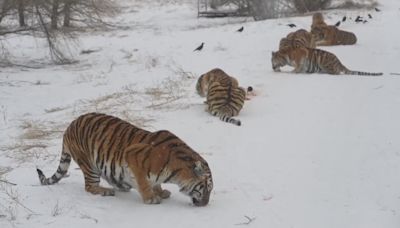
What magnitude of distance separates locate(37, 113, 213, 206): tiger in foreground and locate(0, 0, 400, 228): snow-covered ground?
0.52ft

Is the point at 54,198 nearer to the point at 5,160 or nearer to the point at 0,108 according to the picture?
the point at 5,160

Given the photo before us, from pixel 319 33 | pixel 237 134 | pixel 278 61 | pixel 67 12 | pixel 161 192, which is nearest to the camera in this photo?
pixel 161 192

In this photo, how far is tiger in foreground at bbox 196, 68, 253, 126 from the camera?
32.7 feet

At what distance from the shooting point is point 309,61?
14.1m

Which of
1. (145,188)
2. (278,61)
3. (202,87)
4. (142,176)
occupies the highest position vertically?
(142,176)

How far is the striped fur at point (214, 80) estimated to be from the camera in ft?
35.0

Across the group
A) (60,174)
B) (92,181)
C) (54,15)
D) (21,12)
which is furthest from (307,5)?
(92,181)

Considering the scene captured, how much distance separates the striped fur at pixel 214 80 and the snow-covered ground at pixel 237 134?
429 mm

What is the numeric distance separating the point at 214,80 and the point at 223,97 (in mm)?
Result: 764

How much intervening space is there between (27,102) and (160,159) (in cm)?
1057

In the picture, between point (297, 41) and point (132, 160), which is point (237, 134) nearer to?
point (132, 160)

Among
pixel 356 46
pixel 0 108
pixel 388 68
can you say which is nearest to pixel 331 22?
pixel 356 46

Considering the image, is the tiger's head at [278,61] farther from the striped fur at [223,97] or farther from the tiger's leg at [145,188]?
the tiger's leg at [145,188]

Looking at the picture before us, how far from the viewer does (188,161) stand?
5715 millimetres
